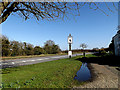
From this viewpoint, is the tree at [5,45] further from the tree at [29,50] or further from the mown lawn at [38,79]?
the mown lawn at [38,79]

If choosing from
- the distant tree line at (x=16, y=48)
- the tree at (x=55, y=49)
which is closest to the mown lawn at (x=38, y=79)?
the distant tree line at (x=16, y=48)

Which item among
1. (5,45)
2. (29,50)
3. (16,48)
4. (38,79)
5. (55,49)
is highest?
(5,45)

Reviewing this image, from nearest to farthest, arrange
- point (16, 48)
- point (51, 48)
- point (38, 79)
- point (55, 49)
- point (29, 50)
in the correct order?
point (38, 79) → point (16, 48) → point (29, 50) → point (51, 48) → point (55, 49)

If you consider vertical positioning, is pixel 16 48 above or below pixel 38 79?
above

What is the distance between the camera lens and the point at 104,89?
3752 mm

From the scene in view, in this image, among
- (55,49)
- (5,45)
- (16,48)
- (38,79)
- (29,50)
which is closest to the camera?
(38,79)

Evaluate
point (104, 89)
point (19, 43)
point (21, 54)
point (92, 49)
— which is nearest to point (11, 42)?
point (19, 43)

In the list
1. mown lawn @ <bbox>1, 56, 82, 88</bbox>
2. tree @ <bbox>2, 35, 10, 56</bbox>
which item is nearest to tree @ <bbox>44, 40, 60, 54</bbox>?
tree @ <bbox>2, 35, 10, 56</bbox>

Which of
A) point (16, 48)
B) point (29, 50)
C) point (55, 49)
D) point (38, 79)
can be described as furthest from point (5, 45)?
point (55, 49)

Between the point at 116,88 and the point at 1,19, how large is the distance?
16.9 ft

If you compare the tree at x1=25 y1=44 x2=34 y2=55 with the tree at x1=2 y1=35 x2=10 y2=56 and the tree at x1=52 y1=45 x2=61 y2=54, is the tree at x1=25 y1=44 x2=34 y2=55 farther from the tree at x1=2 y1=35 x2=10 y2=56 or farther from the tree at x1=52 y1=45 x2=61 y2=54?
the tree at x1=52 y1=45 x2=61 y2=54

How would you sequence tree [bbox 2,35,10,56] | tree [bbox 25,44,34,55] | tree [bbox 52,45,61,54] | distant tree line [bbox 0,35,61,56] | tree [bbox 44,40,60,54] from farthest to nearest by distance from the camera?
1. tree [bbox 52,45,61,54]
2. tree [bbox 44,40,60,54]
3. tree [bbox 25,44,34,55]
4. distant tree line [bbox 0,35,61,56]
5. tree [bbox 2,35,10,56]

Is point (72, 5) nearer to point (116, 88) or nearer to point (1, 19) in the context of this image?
point (1, 19)

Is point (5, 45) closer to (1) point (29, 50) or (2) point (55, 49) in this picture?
(1) point (29, 50)
